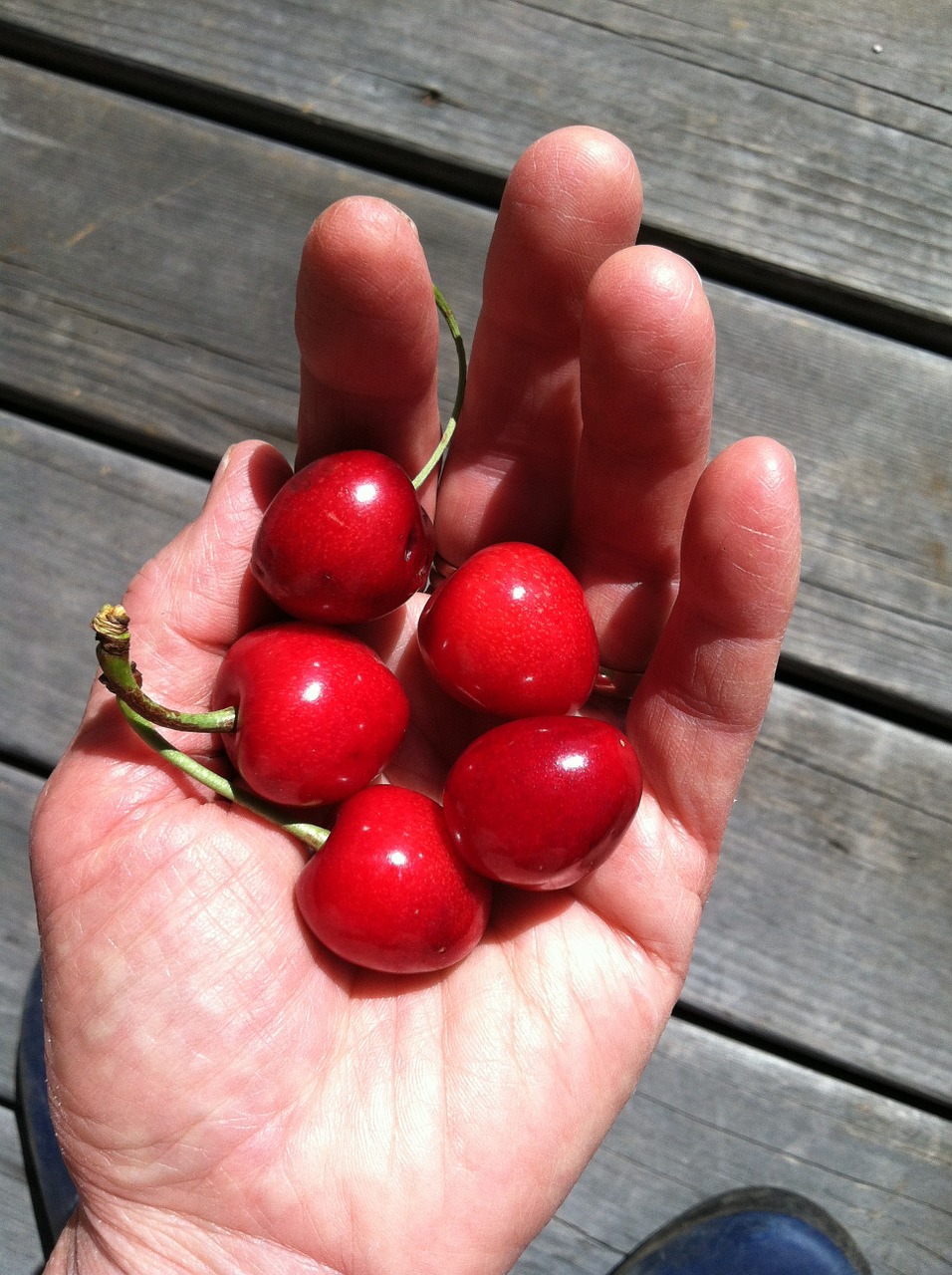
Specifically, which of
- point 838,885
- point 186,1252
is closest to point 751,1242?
point 838,885

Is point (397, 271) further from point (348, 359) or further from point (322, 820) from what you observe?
point (322, 820)

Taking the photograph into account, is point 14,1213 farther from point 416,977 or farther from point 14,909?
point 416,977

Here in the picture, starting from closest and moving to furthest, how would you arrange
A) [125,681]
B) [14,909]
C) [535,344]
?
[125,681] < [535,344] < [14,909]

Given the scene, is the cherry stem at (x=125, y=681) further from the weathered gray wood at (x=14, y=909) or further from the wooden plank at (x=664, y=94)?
the wooden plank at (x=664, y=94)

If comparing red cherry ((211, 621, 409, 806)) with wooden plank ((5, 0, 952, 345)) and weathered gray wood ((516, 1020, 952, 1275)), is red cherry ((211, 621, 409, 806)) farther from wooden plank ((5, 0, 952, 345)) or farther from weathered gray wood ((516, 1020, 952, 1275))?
wooden plank ((5, 0, 952, 345))

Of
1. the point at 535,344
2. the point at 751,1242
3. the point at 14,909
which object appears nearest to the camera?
the point at 535,344

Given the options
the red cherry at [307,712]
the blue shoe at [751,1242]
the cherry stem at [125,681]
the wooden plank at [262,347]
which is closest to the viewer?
the cherry stem at [125,681]

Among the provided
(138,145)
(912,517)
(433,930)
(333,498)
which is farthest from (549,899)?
(138,145)

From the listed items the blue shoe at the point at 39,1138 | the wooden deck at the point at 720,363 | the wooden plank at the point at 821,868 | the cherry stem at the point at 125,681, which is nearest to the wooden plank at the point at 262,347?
the wooden deck at the point at 720,363
